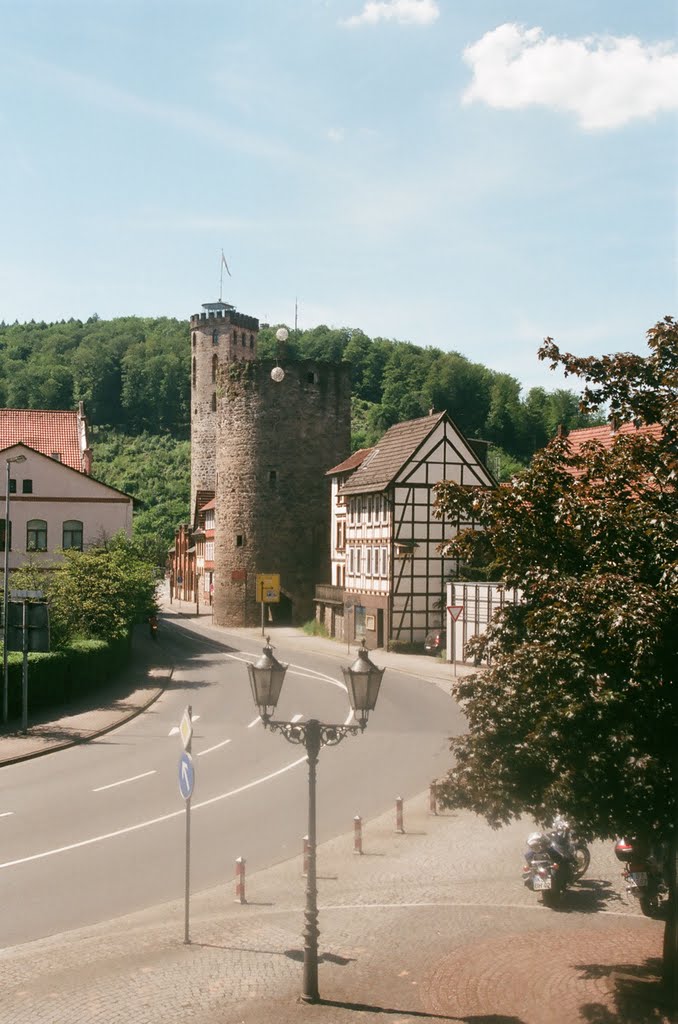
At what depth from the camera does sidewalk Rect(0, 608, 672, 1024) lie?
33.7 ft

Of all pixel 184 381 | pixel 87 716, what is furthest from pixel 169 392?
pixel 87 716

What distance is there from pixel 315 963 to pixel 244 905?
11.3 ft

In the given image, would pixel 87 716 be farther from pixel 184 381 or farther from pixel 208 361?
pixel 184 381

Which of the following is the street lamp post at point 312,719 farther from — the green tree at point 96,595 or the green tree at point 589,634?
the green tree at point 96,595

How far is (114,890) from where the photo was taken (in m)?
14.2

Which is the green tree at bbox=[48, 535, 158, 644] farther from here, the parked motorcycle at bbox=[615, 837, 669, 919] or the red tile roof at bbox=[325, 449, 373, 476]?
the parked motorcycle at bbox=[615, 837, 669, 919]

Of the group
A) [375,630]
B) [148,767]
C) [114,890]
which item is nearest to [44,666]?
[148,767]

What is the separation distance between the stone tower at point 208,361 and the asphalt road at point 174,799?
60.1 m

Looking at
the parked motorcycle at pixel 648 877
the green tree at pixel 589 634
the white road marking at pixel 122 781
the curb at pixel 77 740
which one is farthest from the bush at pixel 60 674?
the green tree at pixel 589 634

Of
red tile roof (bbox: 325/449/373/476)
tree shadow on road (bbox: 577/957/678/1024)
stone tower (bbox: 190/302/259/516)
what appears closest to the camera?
tree shadow on road (bbox: 577/957/678/1024)

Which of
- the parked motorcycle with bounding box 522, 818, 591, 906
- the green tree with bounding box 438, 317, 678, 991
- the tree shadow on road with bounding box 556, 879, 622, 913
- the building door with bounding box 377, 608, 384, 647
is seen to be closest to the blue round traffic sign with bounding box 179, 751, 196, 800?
the green tree with bounding box 438, 317, 678, 991

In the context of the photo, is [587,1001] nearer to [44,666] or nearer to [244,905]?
[244,905]

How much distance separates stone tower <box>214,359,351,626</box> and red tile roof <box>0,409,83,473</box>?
897cm

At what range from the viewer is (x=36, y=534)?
4659cm
